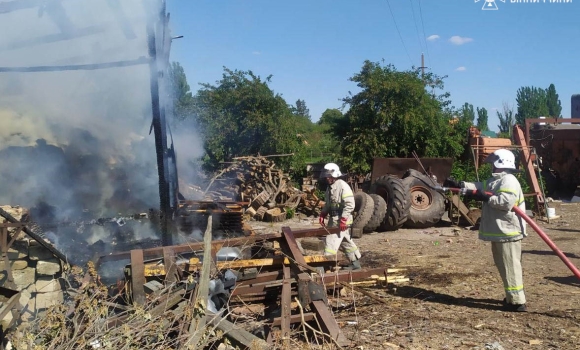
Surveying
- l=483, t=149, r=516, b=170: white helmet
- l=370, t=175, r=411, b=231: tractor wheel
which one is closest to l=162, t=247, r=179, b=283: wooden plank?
l=483, t=149, r=516, b=170: white helmet

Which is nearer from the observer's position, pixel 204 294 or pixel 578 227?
pixel 204 294

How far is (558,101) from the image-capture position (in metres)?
48.3

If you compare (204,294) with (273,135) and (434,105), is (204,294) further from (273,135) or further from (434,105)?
(434,105)

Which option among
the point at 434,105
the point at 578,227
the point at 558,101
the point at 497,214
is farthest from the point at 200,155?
the point at 558,101

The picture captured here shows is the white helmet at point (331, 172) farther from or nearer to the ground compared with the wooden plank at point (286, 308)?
farther from the ground

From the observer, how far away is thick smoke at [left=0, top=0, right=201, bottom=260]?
7.71m

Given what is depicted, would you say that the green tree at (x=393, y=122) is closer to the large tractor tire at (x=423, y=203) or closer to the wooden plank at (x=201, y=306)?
the large tractor tire at (x=423, y=203)

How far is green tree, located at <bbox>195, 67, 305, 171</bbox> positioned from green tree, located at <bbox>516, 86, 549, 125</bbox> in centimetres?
3159

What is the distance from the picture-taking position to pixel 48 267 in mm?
6762

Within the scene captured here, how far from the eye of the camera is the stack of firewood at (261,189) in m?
15.0

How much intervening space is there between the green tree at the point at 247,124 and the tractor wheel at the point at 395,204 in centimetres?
626

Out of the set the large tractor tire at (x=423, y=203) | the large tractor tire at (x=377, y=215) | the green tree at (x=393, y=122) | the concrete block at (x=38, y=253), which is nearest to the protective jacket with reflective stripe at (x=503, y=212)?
the concrete block at (x=38, y=253)

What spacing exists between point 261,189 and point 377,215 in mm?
5221

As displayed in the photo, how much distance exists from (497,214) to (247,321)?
2.92 meters
